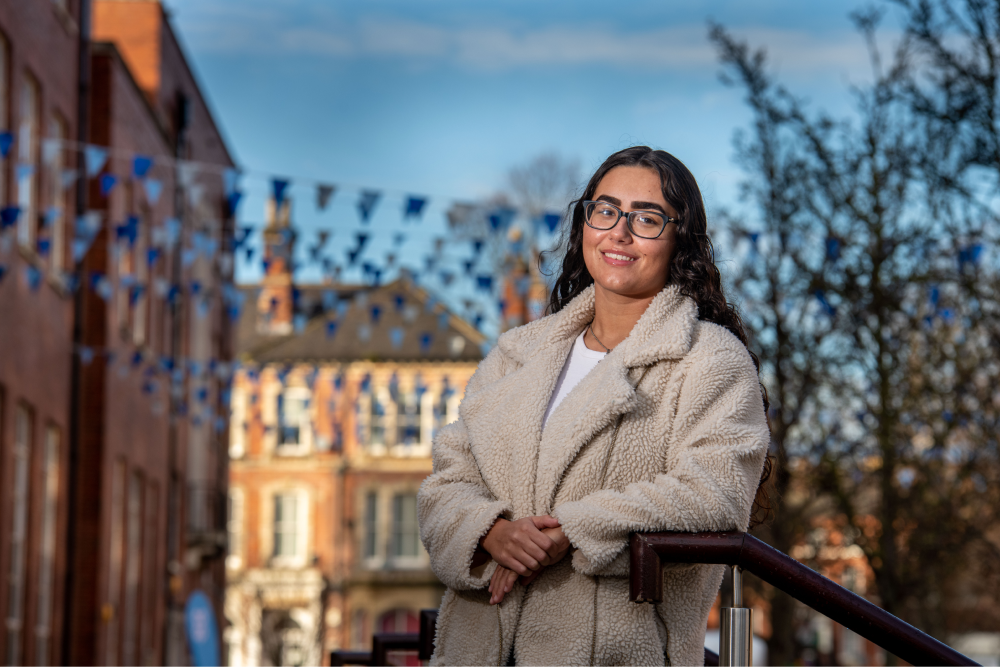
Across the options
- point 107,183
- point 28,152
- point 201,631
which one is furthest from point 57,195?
point 201,631

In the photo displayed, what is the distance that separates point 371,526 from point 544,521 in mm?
45629

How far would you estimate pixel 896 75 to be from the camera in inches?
522

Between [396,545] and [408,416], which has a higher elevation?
[408,416]

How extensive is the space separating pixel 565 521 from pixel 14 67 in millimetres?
13867

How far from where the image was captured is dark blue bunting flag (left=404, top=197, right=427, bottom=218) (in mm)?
11273

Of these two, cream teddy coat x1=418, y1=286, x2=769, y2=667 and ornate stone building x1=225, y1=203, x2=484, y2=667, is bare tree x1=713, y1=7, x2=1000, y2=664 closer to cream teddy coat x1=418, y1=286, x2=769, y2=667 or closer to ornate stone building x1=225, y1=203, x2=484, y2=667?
cream teddy coat x1=418, y1=286, x2=769, y2=667

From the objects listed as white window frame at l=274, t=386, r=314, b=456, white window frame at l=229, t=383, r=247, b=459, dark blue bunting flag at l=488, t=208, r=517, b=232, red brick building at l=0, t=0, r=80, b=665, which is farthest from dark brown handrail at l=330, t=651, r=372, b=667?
white window frame at l=229, t=383, r=247, b=459

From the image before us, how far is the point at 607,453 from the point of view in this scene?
9.05 ft

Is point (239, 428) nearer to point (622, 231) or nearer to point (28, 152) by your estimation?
point (28, 152)

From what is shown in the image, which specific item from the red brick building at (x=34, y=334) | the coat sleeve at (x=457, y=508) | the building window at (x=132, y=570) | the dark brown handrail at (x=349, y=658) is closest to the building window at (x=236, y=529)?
the building window at (x=132, y=570)

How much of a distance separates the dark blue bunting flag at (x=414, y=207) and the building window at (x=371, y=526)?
3704 centimetres

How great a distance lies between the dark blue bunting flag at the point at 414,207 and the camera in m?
11.3

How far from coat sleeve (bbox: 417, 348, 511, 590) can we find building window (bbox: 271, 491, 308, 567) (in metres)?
45.0

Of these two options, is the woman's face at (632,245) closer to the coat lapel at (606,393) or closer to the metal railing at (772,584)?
the coat lapel at (606,393)
